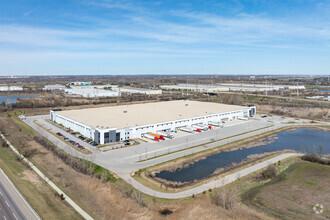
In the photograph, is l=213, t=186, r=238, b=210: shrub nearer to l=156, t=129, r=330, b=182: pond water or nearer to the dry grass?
the dry grass

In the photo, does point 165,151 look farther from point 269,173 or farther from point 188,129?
point 269,173

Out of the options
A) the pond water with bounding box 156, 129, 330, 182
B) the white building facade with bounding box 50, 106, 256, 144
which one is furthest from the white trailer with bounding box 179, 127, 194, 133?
the pond water with bounding box 156, 129, 330, 182

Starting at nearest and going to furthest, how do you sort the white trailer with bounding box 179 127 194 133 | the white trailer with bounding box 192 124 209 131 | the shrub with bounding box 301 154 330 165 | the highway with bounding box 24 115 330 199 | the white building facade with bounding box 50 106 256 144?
the highway with bounding box 24 115 330 199 → the shrub with bounding box 301 154 330 165 → the white building facade with bounding box 50 106 256 144 → the white trailer with bounding box 179 127 194 133 → the white trailer with bounding box 192 124 209 131

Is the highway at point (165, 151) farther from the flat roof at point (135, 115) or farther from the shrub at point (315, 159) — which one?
the flat roof at point (135, 115)

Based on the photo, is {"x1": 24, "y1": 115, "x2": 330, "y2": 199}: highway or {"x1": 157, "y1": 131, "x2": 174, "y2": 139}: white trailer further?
{"x1": 157, "y1": 131, "x2": 174, "y2": 139}: white trailer

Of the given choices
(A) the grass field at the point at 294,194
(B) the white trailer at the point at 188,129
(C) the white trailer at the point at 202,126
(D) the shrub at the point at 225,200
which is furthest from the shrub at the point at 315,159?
(B) the white trailer at the point at 188,129

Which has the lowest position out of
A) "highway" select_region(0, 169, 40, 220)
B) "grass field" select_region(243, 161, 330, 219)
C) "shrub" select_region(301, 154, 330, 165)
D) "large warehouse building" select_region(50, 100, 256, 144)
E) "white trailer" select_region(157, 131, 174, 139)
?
"grass field" select_region(243, 161, 330, 219)
